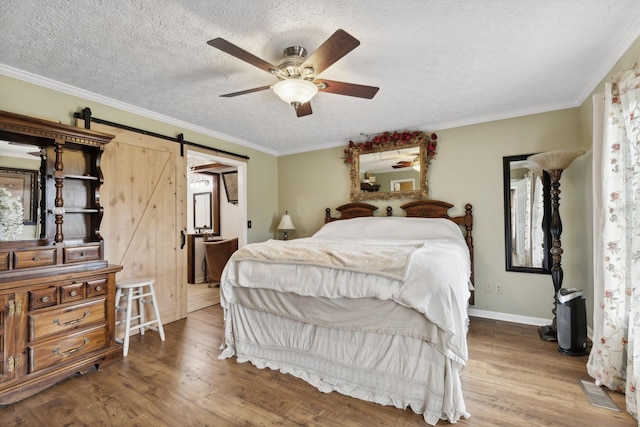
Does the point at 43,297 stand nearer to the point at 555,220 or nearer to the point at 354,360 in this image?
the point at 354,360

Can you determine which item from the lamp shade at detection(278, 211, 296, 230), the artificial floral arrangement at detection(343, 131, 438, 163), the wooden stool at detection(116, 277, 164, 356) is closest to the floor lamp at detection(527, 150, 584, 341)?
the artificial floral arrangement at detection(343, 131, 438, 163)

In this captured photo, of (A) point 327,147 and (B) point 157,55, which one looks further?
(A) point 327,147

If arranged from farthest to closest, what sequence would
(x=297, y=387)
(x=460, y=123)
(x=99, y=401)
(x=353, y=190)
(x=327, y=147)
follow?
(x=327, y=147) → (x=353, y=190) → (x=460, y=123) → (x=297, y=387) → (x=99, y=401)

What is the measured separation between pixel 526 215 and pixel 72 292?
4.40 meters

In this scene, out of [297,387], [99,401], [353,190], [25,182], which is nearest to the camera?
[99,401]

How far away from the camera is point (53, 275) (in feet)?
6.96

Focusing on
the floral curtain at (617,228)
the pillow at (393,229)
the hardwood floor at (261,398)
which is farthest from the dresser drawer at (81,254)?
the floral curtain at (617,228)

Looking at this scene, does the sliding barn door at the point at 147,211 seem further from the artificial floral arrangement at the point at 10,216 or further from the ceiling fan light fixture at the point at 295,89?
the ceiling fan light fixture at the point at 295,89

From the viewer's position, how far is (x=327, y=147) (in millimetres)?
4633

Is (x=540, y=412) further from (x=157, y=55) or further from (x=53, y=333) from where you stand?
(x=157, y=55)

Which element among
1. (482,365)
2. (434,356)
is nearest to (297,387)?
(434,356)

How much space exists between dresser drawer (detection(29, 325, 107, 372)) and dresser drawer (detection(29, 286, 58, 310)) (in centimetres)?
26

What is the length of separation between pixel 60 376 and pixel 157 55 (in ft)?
7.96

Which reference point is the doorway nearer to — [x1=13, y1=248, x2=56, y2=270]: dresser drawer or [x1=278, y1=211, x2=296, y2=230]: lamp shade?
[x1=278, y1=211, x2=296, y2=230]: lamp shade
